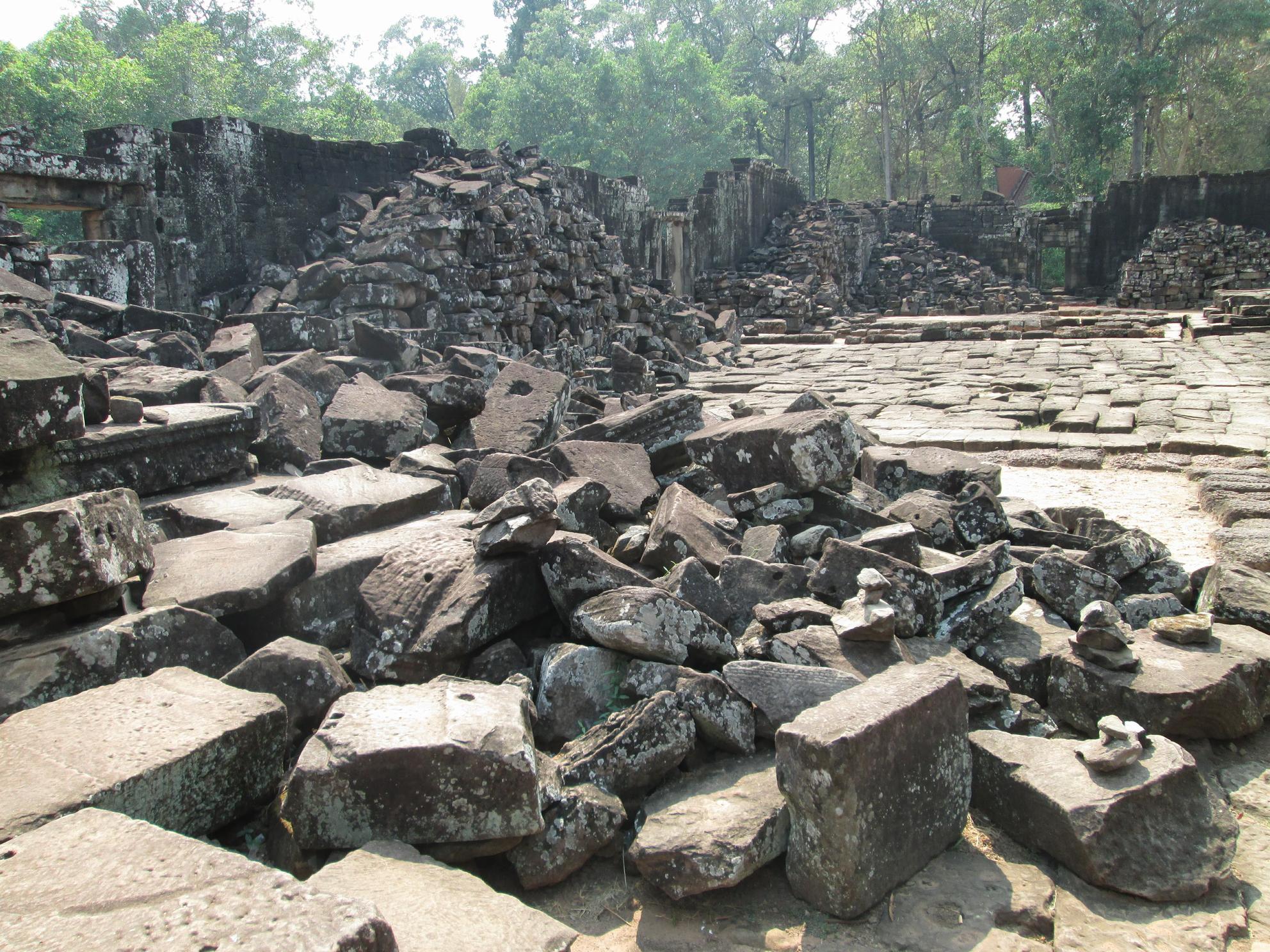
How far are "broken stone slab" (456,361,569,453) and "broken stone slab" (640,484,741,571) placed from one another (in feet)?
4.84

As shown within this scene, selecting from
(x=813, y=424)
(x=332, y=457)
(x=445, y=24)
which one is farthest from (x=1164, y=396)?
(x=445, y=24)

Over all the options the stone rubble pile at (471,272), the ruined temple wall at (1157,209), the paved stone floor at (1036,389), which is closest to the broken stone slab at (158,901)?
the stone rubble pile at (471,272)

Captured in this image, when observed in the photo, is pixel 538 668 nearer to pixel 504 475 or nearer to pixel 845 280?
pixel 504 475

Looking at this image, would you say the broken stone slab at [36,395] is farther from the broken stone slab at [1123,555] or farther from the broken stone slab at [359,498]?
the broken stone slab at [1123,555]

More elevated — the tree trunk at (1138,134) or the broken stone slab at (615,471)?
the tree trunk at (1138,134)

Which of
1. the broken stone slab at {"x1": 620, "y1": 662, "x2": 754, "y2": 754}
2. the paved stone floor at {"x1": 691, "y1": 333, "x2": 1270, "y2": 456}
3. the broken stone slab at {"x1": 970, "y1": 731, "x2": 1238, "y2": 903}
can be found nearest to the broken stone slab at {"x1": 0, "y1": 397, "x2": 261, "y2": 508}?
the broken stone slab at {"x1": 620, "y1": 662, "x2": 754, "y2": 754}

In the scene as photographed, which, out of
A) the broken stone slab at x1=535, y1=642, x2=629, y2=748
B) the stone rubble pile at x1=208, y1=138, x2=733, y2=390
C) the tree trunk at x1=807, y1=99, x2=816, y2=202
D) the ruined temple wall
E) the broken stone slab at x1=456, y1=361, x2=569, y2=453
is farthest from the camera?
the tree trunk at x1=807, y1=99, x2=816, y2=202

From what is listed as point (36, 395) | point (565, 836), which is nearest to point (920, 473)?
point (565, 836)

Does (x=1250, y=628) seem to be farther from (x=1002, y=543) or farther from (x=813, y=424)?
(x=813, y=424)

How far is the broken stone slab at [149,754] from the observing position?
204 centimetres

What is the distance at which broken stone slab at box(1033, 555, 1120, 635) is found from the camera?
11.6 feet

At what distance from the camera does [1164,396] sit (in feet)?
30.8

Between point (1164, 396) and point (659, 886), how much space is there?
9156 millimetres

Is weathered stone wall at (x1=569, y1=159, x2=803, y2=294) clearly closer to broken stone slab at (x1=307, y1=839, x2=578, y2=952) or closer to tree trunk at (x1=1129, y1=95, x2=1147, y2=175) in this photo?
tree trunk at (x1=1129, y1=95, x2=1147, y2=175)
